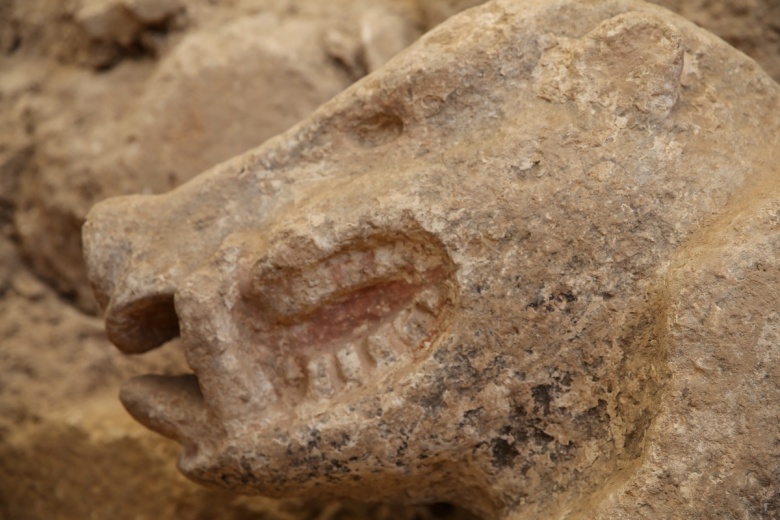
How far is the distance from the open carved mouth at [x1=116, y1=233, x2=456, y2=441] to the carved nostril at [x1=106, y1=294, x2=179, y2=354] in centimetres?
8

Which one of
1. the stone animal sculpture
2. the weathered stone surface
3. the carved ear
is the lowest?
the weathered stone surface

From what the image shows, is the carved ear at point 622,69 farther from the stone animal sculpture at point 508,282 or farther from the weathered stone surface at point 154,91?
the weathered stone surface at point 154,91

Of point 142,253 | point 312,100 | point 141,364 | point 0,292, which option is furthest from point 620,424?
point 0,292

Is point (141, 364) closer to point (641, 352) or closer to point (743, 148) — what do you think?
point (641, 352)

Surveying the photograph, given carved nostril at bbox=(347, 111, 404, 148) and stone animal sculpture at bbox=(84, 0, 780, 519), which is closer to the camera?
stone animal sculpture at bbox=(84, 0, 780, 519)

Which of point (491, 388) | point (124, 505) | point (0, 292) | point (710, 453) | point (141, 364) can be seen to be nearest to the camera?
point (710, 453)

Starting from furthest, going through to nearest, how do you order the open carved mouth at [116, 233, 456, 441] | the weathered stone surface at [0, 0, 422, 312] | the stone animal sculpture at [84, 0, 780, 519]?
the weathered stone surface at [0, 0, 422, 312], the open carved mouth at [116, 233, 456, 441], the stone animal sculpture at [84, 0, 780, 519]

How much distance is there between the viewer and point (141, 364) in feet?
Answer: 5.49

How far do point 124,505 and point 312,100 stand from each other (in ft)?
2.74

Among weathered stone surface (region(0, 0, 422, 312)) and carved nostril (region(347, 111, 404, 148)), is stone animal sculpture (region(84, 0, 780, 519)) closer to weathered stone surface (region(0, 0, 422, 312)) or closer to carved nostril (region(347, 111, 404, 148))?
carved nostril (region(347, 111, 404, 148))

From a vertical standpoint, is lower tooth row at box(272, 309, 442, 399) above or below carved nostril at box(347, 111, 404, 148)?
below

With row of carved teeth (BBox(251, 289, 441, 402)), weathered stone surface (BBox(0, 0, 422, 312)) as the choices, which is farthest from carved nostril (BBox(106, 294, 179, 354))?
weathered stone surface (BBox(0, 0, 422, 312))

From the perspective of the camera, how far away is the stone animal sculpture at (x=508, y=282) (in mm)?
889

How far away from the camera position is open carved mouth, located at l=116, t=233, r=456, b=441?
100 cm
